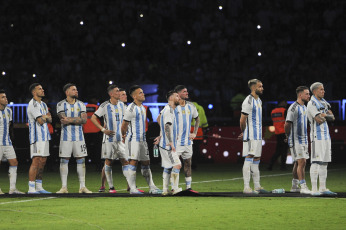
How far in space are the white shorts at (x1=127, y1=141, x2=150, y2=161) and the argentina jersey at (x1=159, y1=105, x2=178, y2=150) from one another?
647mm

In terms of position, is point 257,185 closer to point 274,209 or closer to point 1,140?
point 274,209

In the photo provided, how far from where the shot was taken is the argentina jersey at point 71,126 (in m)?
13.8

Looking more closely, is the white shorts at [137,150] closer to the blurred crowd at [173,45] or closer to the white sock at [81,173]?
the white sock at [81,173]

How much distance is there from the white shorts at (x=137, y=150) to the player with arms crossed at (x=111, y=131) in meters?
0.47

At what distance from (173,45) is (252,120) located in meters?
15.3

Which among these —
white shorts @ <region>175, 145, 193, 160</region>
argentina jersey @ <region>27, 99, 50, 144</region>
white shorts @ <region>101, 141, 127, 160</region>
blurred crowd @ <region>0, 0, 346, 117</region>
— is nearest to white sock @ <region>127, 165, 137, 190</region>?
white shorts @ <region>101, 141, 127, 160</region>

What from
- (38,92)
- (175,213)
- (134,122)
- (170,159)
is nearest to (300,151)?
(170,159)

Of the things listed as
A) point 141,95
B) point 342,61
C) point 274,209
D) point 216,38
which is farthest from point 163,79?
point 274,209

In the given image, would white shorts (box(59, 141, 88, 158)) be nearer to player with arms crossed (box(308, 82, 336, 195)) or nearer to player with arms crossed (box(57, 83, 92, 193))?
player with arms crossed (box(57, 83, 92, 193))

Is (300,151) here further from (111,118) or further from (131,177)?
(111,118)

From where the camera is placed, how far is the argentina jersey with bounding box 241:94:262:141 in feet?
43.1

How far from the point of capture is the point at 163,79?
2572 cm

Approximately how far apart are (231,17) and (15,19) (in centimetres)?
945

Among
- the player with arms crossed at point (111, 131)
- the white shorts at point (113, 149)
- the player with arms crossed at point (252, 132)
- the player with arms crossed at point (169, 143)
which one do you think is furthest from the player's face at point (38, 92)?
the player with arms crossed at point (252, 132)
